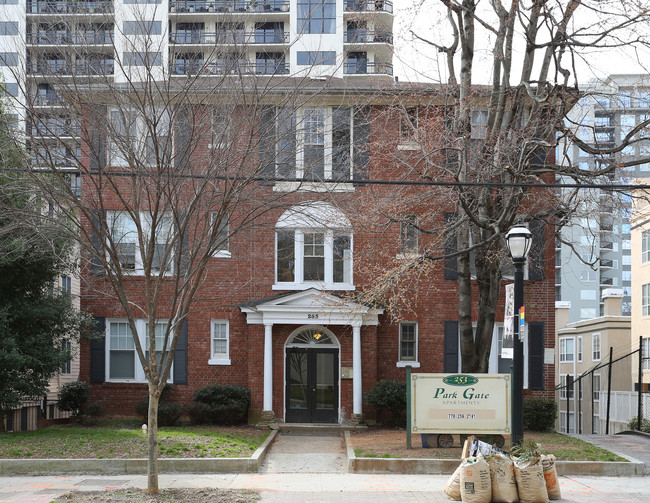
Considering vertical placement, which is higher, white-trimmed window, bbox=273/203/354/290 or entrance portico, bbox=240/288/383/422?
white-trimmed window, bbox=273/203/354/290

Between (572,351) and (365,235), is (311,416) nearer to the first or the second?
(365,235)

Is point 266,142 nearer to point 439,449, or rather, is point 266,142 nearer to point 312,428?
point 439,449

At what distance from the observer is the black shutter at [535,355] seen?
2361 cm

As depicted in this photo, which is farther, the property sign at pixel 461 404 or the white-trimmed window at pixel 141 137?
the property sign at pixel 461 404

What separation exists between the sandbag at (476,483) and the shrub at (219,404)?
11.7m

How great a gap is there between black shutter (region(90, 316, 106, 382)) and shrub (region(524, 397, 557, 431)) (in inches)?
480

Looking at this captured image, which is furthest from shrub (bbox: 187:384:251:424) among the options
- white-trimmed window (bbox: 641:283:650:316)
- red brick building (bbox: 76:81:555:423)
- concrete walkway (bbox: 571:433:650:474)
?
white-trimmed window (bbox: 641:283:650:316)

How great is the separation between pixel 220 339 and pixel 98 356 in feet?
11.9

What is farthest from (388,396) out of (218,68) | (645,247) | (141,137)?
(645,247)

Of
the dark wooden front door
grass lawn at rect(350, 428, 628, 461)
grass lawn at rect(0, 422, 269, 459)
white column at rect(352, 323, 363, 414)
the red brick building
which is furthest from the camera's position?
the dark wooden front door

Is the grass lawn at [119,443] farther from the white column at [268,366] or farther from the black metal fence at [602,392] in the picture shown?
the black metal fence at [602,392]

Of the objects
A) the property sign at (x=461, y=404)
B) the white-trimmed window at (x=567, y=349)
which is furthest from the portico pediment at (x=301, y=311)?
the white-trimmed window at (x=567, y=349)

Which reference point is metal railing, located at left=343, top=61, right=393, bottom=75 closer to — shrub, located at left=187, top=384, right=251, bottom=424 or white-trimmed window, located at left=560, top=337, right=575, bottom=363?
shrub, located at left=187, top=384, right=251, bottom=424

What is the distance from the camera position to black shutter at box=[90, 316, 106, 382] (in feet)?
77.6
